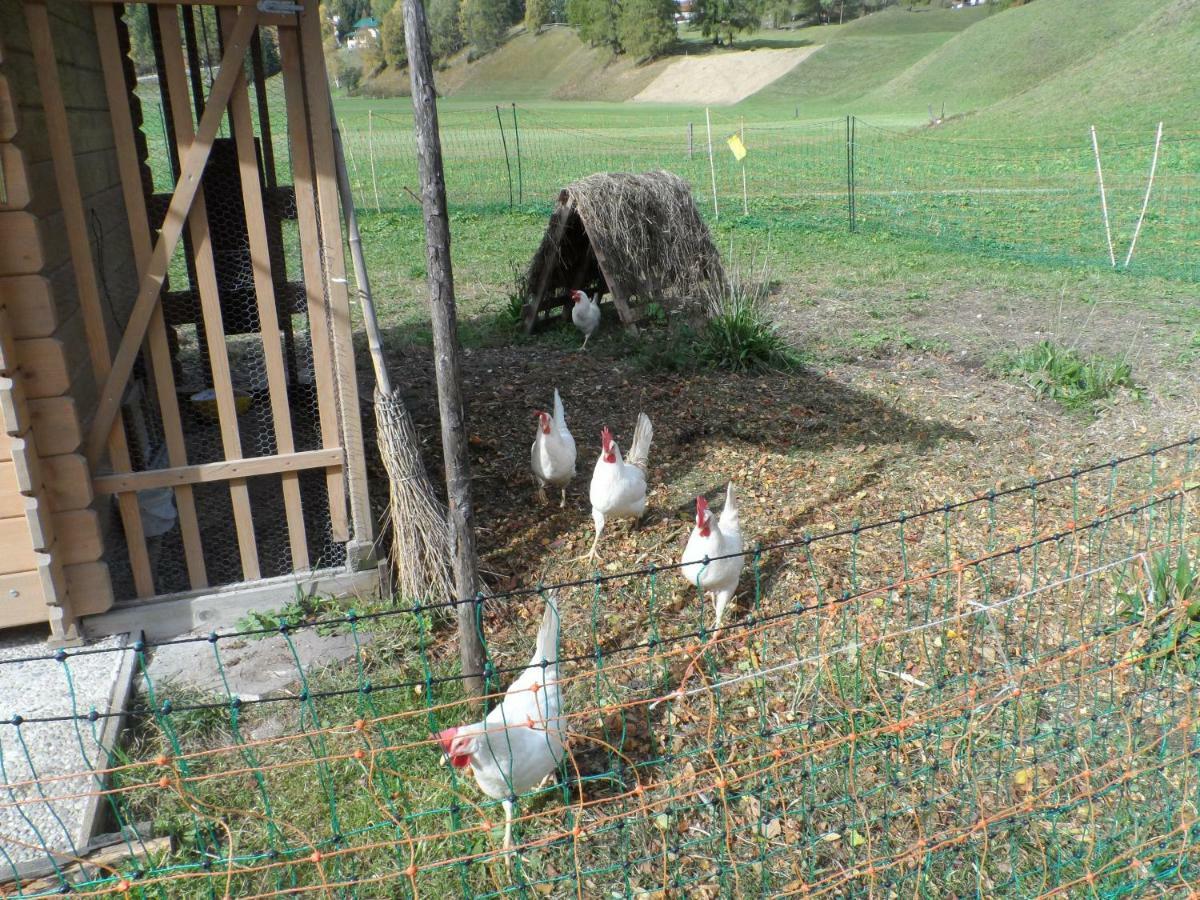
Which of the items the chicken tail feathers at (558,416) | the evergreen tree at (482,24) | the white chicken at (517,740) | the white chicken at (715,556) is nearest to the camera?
the white chicken at (517,740)

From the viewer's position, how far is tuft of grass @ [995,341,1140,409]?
612 centimetres

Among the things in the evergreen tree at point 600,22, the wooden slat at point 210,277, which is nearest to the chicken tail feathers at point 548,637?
the wooden slat at point 210,277

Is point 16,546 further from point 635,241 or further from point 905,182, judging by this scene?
point 905,182

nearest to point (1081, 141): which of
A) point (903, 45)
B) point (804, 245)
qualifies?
point (804, 245)

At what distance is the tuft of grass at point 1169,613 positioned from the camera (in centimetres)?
346

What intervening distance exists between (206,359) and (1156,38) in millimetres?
29183

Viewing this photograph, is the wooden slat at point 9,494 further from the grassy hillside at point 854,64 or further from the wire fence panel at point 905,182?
the grassy hillside at point 854,64

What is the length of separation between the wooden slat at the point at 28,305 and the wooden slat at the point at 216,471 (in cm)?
62

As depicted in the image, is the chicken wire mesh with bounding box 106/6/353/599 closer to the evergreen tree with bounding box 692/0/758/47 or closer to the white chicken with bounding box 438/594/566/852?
the white chicken with bounding box 438/594/566/852

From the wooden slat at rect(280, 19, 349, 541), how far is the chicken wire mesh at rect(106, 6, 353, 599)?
3 cm

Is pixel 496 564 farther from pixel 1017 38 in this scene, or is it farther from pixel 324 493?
pixel 1017 38

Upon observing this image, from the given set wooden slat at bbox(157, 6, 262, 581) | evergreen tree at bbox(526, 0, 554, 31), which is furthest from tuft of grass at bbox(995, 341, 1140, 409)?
evergreen tree at bbox(526, 0, 554, 31)

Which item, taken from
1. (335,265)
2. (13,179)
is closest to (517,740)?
(335,265)

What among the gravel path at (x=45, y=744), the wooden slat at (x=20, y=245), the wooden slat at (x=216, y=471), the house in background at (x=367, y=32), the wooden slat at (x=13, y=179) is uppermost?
the house in background at (x=367, y=32)
